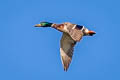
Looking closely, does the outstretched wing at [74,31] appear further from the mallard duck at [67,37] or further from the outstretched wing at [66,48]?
the outstretched wing at [66,48]

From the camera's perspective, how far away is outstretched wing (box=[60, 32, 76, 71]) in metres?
34.1

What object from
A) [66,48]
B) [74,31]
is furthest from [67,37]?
[74,31]

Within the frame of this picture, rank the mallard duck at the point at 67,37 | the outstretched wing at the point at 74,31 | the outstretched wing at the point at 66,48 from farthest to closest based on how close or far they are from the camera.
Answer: the outstretched wing at the point at 66,48 → the mallard duck at the point at 67,37 → the outstretched wing at the point at 74,31

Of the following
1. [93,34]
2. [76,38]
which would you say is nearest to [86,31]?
[93,34]

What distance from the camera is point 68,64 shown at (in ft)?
111

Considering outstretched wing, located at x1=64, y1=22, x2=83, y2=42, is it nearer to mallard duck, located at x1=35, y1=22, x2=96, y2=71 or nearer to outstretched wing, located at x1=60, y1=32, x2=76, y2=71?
mallard duck, located at x1=35, y1=22, x2=96, y2=71

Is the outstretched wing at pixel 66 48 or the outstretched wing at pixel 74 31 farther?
the outstretched wing at pixel 66 48

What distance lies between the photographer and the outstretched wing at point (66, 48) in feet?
112

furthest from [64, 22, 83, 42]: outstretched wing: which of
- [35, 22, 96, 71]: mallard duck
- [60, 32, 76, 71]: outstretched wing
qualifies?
[60, 32, 76, 71]: outstretched wing

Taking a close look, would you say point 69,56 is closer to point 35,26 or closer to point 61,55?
point 61,55

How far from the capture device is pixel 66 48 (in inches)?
1369

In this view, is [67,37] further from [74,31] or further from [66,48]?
[74,31]

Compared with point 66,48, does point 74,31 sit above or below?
above

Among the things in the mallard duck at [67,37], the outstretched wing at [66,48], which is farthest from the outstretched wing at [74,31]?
the outstretched wing at [66,48]
